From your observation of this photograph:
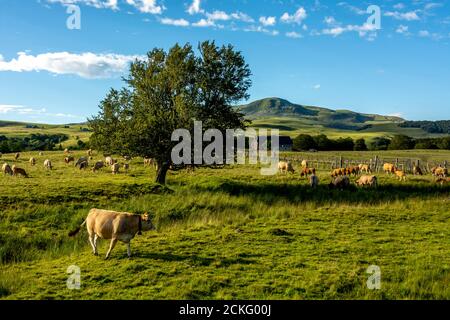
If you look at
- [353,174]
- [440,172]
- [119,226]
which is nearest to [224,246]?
[119,226]

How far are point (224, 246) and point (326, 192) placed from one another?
20.4 metres

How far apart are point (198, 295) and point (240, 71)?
1149 inches

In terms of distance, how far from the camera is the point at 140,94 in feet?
121

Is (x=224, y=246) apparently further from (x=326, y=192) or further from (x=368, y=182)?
(x=368, y=182)

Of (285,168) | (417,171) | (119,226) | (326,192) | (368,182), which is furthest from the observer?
(417,171)

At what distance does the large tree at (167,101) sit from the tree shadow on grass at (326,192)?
6032 millimetres

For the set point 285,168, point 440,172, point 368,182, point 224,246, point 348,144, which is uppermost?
point 348,144

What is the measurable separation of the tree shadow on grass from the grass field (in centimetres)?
36

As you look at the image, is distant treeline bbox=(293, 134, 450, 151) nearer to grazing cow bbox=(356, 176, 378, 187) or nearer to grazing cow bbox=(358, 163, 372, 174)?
grazing cow bbox=(358, 163, 372, 174)

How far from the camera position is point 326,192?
34906mm
